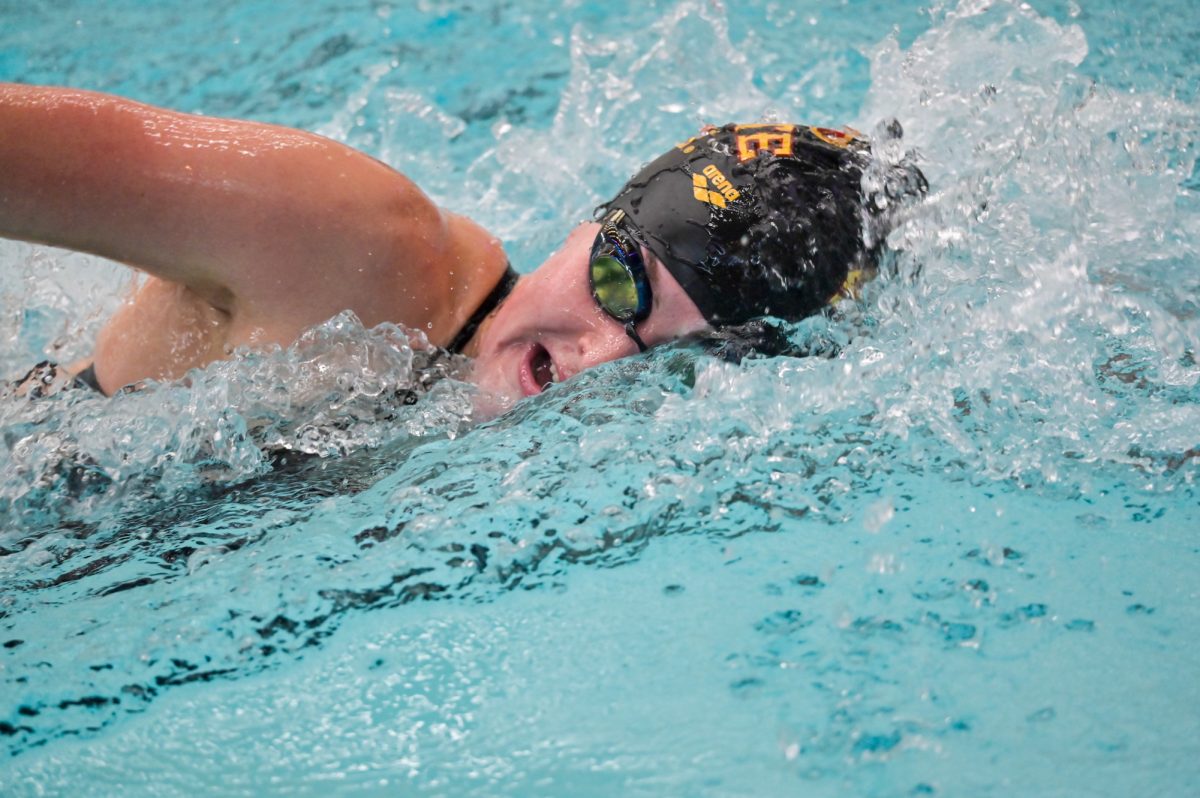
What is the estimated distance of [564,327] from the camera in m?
1.97

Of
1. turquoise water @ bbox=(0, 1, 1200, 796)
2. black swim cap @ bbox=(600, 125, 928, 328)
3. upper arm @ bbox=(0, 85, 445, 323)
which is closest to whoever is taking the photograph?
turquoise water @ bbox=(0, 1, 1200, 796)

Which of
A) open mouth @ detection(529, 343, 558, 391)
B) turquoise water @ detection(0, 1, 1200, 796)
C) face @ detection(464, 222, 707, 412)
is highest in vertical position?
face @ detection(464, 222, 707, 412)

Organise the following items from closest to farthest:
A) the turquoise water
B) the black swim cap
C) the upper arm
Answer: the turquoise water < the upper arm < the black swim cap

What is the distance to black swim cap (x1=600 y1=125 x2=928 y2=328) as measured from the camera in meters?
1.93

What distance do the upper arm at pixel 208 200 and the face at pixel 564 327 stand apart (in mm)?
219

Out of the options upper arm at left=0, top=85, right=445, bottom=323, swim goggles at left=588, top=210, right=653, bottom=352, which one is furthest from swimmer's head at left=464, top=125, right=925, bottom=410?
upper arm at left=0, top=85, right=445, bottom=323

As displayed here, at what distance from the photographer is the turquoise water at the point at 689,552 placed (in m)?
1.29

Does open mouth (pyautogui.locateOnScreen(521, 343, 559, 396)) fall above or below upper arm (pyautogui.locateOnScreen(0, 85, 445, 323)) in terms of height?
below

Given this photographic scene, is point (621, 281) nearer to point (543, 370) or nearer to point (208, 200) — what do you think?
point (543, 370)

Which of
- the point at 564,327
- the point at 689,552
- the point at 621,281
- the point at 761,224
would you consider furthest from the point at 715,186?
→ the point at 689,552

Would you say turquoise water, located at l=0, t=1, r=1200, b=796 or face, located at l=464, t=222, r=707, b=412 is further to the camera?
face, located at l=464, t=222, r=707, b=412

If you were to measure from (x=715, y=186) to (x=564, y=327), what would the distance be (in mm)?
386

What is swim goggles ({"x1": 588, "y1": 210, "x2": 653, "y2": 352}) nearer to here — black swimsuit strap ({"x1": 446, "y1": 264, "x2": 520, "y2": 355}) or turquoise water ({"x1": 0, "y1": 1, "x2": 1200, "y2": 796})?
turquoise water ({"x1": 0, "y1": 1, "x2": 1200, "y2": 796})

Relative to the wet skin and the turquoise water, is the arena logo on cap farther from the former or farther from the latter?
the turquoise water
